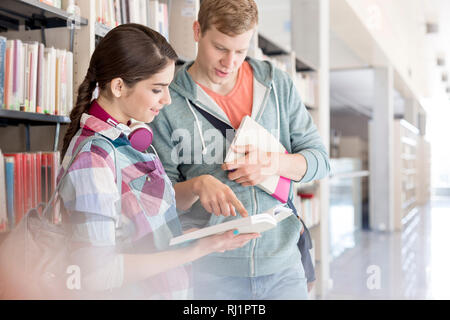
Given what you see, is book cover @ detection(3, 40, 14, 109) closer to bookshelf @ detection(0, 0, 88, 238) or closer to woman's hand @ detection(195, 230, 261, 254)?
bookshelf @ detection(0, 0, 88, 238)

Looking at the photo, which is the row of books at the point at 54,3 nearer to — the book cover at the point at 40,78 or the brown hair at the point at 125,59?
the book cover at the point at 40,78

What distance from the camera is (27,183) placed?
1.28 m

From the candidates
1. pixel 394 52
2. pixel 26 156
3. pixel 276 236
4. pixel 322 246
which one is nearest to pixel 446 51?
pixel 394 52

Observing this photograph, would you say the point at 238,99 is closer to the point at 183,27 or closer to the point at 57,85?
the point at 57,85

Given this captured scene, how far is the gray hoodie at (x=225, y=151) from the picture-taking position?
46.4 inches

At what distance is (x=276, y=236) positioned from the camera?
122cm

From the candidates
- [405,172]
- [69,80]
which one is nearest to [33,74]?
[69,80]

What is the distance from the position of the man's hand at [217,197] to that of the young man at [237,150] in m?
0.06

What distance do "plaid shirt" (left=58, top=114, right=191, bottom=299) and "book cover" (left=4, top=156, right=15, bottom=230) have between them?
0.43 metres

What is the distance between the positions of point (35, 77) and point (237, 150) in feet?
2.11

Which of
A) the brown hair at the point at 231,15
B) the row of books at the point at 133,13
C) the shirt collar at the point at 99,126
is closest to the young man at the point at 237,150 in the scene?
the brown hair at the point at 231,15

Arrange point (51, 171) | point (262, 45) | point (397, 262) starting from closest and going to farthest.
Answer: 1. point (51, 171)
2. point (262, 45)
3. point (397, 262)

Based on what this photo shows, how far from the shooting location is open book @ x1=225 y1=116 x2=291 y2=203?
1.14m

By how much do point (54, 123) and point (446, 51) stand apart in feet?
14.4
